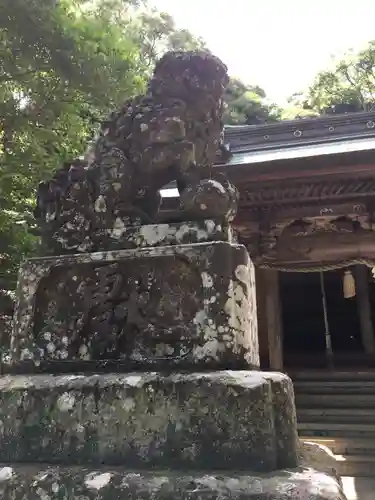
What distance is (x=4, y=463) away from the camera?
131 cm

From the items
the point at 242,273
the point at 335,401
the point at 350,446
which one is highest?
the point at 242,273

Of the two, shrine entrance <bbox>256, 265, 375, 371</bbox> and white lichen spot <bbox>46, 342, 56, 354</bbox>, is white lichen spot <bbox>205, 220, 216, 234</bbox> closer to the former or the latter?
white lichen spot <bbox>46, 342, 56, 354</bbox>

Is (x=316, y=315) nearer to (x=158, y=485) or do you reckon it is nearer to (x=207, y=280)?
(x=207, y=280)

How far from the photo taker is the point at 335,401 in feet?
23.9

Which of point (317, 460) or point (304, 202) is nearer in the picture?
point (317, 460)

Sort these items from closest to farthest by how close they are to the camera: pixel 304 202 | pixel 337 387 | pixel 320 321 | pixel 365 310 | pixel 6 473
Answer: pixel 6 473, pixel 304 202, pixel 337 387, pixel 365 310, pixel 320 321

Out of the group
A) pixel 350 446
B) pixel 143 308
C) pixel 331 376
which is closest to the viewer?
pixel 143 308

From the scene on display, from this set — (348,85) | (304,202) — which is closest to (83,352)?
(304,202)

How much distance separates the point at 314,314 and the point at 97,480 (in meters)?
10.8

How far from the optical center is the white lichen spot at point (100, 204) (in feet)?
5.50

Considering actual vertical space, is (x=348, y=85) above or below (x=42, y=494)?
above

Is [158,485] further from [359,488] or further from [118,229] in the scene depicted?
[359,488]

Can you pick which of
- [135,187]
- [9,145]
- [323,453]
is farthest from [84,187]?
[9,145]

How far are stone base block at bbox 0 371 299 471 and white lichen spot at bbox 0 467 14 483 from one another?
0.23 ft
